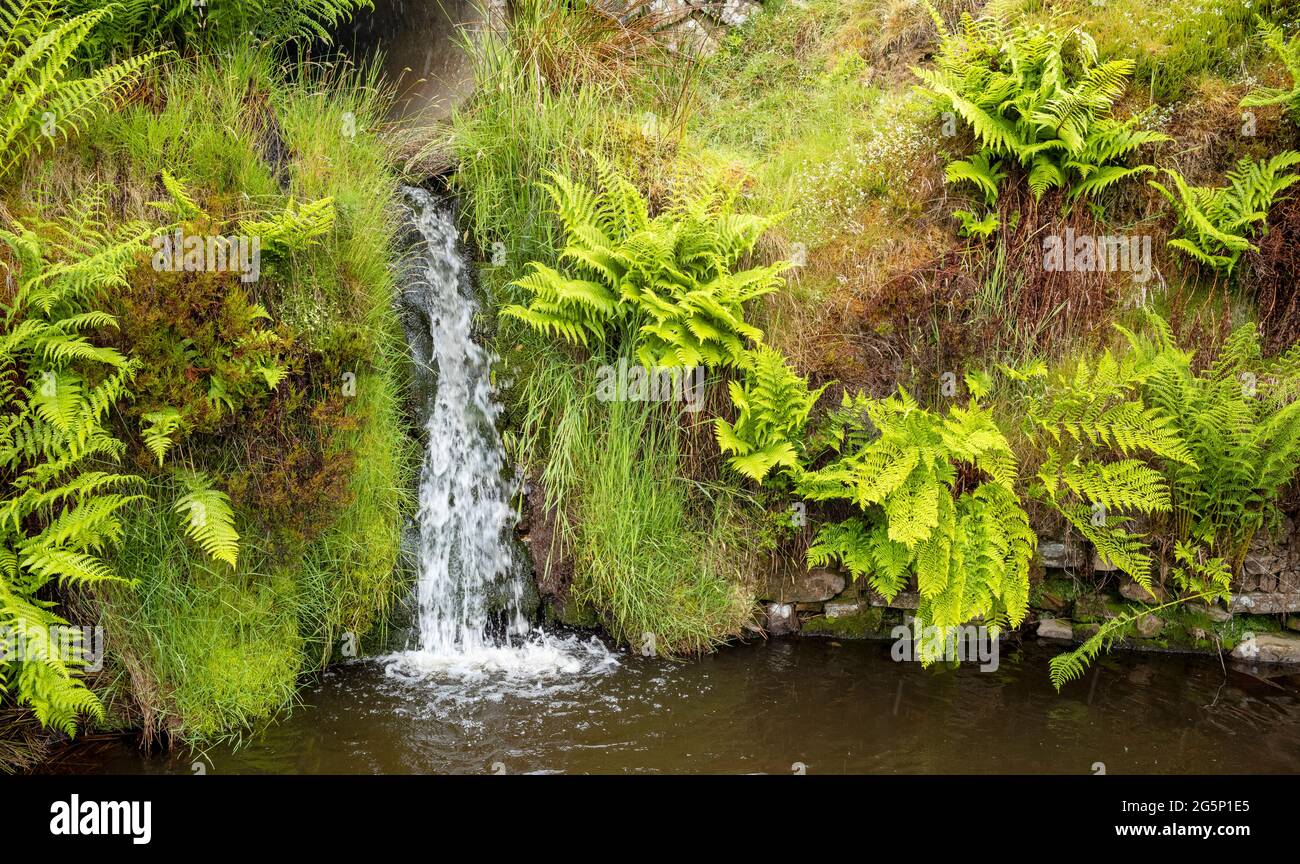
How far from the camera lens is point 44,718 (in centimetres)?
418

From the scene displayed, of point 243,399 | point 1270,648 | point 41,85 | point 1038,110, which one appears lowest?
point 1270,648

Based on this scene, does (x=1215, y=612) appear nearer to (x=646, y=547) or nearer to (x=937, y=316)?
(x=937, y=316)

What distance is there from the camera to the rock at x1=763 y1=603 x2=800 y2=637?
19.8 feet

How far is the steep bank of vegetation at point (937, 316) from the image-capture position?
5441 mm

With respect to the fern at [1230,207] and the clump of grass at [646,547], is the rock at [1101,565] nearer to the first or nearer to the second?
the fern at [1230,207]

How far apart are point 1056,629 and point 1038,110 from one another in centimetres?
363

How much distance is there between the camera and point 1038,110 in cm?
599

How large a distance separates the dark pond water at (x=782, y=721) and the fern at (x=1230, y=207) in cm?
279

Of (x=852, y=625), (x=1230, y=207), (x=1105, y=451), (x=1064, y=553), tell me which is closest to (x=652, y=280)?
(x=852, y=625)

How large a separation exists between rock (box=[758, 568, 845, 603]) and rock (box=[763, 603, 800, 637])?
5cm

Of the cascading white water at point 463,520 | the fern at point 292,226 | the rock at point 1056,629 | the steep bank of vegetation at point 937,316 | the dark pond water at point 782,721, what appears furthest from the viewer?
the rock at point 1056,629

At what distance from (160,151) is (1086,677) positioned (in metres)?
6.77

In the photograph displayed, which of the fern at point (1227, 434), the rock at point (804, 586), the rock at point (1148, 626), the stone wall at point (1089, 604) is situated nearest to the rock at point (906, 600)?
the stone wall at point (1089, 604)

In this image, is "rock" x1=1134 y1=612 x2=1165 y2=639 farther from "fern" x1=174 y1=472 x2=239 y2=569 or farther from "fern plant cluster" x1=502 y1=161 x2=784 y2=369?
"fern" x1=174 y1=472 x2=239 y2=569
